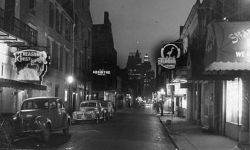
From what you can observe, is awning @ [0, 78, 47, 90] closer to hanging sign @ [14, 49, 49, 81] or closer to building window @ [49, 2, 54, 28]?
hanging sign @ [14, 49, 49, 81]

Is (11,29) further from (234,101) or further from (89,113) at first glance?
(234,101)

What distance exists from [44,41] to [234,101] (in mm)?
18896

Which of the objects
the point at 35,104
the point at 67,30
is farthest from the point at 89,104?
the point at 35,104

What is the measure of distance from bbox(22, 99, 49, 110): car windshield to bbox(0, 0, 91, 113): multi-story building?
1.51 meters

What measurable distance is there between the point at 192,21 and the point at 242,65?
23083mm

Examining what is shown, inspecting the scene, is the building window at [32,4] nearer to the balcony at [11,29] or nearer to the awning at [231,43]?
the balcony at [11,29]

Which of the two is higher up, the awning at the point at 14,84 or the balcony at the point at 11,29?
the balcony at the point at 11,29

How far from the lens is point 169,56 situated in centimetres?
3659

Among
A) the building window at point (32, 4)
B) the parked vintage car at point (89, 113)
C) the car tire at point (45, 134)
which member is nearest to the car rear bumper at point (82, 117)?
the parked vintage car at point (89, 113)

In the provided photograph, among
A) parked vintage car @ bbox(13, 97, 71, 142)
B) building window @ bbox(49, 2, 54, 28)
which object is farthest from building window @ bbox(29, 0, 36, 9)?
parked vintage car @ bbox(13, 97, 71, 142)

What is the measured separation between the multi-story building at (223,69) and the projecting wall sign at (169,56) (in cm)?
237

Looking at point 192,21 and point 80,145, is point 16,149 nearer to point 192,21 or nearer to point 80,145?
point 80,145

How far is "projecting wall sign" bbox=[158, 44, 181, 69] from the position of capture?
34.7m

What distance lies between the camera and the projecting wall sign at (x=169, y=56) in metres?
34.7
